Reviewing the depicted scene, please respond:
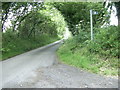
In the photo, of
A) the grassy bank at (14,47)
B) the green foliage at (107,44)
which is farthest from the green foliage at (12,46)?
the green foliage at (107,44)

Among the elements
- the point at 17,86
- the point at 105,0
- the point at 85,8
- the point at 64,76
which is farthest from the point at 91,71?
the point at 85,8

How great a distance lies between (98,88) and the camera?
333 centimetres

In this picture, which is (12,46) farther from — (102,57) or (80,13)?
(102,57)

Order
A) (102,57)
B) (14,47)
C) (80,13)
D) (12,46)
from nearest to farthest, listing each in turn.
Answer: (102,57)
(12,46)
(14,47)
(80,13)

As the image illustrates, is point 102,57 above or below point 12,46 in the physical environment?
below

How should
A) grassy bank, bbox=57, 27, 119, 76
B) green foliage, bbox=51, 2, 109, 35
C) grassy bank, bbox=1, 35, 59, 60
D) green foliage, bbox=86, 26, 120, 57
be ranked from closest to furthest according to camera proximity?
grassy bank, bbox=57, 27, 119, 76
green foliage, bbox=86, 26, 120, 57
grassy bank, bbox=1, 35, 59, 60
green foliage, bbox=51, 2, 109, 35

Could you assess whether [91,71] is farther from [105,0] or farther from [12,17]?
[12,17]

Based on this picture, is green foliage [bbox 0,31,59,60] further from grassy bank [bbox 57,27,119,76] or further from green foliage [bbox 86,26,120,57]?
green foliage [bbox 86,26,120,57]

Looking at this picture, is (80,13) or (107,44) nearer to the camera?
(107,44)

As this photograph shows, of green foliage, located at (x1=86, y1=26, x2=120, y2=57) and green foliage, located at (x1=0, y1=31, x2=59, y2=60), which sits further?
green foliage, located at (x1=0, y1=31, x2=59, y2=60)

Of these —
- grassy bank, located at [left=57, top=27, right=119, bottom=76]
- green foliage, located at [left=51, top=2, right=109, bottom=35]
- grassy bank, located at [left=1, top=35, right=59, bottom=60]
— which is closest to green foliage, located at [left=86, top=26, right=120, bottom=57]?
grassy bank, located at [left=57, top=27, right=119, bottom=76]

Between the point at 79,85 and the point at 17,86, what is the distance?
1865 millimetres

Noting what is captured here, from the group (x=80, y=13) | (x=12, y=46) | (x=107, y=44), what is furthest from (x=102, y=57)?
(x=12, y=46)

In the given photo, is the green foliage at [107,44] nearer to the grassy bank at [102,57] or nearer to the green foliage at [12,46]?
the grassy bank at [102,57]
